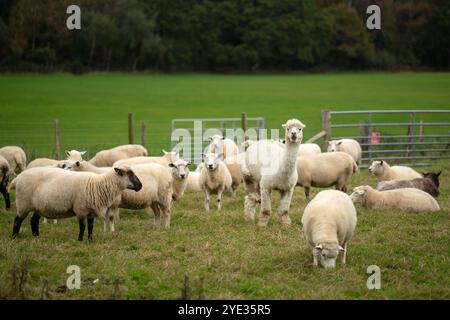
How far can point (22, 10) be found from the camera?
168ft

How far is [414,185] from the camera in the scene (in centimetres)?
1383

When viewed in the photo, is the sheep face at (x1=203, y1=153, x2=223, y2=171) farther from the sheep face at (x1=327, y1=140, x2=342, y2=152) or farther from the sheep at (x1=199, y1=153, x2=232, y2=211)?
the sheep face at (x1=327, y1=140, x2=342, y2=152)

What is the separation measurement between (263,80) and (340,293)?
57752 mm

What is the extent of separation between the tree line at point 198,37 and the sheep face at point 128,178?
3351cm

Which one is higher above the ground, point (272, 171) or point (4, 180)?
point (272, 171)

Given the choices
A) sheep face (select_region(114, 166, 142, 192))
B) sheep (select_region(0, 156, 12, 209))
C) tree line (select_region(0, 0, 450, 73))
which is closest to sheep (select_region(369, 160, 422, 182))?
sheep face (select_region(114, 166, 142, 192))

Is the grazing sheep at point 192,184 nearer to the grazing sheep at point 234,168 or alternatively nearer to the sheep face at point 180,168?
the grazing sheep at point 234,168

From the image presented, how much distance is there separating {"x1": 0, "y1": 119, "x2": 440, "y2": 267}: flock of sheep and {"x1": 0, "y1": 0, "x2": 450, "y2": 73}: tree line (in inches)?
1137

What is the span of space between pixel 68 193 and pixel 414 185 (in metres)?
7.78

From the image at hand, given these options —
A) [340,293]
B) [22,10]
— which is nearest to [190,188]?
[340,293]

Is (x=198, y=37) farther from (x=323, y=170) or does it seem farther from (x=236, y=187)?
(x=323, y=170)

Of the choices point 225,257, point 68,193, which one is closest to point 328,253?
point 225,257

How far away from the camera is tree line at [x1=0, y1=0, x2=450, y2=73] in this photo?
52.9 meters
